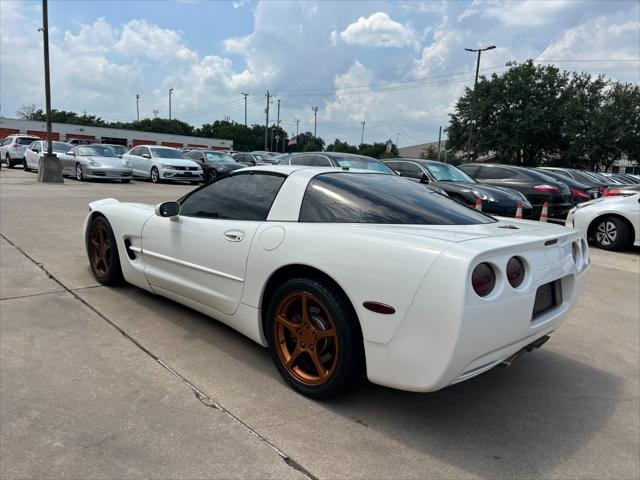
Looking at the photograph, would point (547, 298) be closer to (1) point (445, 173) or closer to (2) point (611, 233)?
(2) point (611, 233)

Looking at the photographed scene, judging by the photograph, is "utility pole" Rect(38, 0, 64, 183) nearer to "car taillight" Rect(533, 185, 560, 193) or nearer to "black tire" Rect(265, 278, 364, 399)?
"car taillight" Rect(533, 185, 560, 193)

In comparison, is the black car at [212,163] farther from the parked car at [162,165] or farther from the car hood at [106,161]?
the car hood at [106,161]

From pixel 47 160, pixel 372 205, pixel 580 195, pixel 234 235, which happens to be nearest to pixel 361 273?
pixel 372 205

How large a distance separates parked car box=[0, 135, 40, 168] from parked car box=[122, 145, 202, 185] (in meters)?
6.91

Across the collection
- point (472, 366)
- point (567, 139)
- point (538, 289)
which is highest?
point (567, 139)

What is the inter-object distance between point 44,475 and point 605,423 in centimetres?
296

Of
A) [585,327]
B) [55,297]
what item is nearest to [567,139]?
[585,327]

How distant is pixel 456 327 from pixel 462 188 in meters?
8.53

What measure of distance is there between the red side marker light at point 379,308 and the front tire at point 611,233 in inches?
323

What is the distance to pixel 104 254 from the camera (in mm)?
4609

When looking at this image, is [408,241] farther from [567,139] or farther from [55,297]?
[567,139]

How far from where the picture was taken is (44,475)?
6.70 ft

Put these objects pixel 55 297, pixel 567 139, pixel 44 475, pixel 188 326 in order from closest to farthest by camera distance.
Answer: pixel 44 475 < pixel 188 326 < pixel 55 297 < pixel 567 139

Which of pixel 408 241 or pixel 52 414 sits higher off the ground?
pixel 408 241
